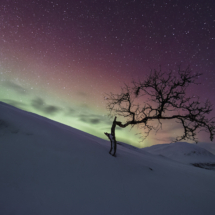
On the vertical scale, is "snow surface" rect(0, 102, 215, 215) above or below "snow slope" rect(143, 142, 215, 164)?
above

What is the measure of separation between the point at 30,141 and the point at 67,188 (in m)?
2.19

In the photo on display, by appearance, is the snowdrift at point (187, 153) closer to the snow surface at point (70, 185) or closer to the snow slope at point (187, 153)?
the snow slope at point (187, 153)

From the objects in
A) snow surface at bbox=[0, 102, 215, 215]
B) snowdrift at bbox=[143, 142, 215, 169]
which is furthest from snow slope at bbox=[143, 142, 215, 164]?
snow surface at bbox=[0, 102, 215, 215]

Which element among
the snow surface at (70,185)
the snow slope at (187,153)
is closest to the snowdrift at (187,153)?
the snow slope at (187,153)

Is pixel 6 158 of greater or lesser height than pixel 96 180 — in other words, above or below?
above

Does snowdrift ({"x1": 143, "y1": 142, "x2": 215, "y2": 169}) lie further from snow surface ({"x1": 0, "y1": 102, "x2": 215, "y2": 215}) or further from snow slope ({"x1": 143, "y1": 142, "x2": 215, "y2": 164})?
snow surface ({"x1": 0, "y1": 102, "x2": 215, "y2": 215})

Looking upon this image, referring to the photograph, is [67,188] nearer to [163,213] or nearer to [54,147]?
[54,147]

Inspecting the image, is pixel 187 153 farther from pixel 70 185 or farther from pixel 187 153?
pixel 70 185

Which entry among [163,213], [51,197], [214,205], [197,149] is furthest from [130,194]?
[197,149]

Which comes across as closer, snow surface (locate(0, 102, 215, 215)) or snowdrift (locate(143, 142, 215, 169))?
snow surface (locate(0, 102, 215, 215))

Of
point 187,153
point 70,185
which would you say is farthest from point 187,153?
point 70,185

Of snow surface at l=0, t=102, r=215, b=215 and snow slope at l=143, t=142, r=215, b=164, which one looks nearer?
snow surface at l=0, t=102, r=215, b=215

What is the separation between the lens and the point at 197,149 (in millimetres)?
39188

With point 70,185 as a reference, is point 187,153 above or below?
below
